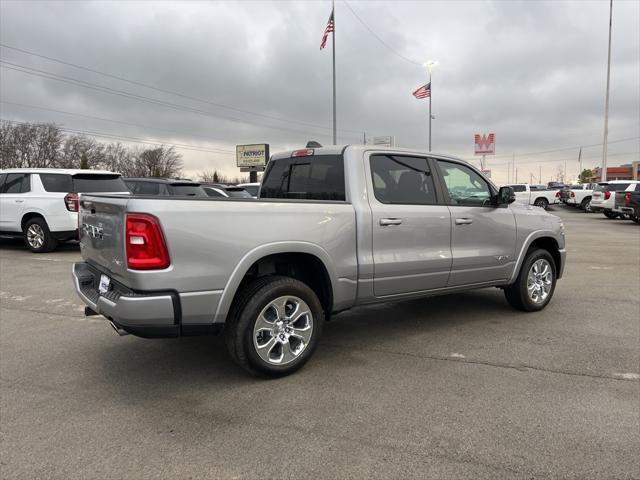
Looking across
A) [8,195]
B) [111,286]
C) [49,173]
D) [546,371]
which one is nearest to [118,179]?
[49,173]

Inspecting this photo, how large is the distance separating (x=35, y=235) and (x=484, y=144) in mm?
38207

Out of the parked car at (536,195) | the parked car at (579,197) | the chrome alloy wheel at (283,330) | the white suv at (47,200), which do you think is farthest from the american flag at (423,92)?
the chrome alloy wheel at (283,330)

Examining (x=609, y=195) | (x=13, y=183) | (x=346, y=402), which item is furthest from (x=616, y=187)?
(x=13, y=183)

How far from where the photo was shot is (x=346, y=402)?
3293 mm

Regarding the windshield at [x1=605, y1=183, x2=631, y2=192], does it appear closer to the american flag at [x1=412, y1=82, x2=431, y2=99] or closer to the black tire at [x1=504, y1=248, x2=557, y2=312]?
the american flag at [x1=412, y1=82, x2=431, y2=99]

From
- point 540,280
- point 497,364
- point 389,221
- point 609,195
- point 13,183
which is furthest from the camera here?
point 609,195

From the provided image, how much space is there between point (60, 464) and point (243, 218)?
1803 mm

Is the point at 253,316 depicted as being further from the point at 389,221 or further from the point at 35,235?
the point at 35,235

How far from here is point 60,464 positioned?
257 cm

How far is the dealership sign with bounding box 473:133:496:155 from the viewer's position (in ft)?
135

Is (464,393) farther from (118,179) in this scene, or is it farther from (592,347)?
(118,179)

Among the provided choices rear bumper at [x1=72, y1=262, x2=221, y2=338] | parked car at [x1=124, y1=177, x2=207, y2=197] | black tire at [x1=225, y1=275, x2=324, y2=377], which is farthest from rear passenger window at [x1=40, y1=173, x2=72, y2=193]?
black tire at [x1=225, y1=275, x2=324, y2=377]

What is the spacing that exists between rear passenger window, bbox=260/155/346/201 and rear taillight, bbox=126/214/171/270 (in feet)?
5.52

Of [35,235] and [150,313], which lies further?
[35,235]
